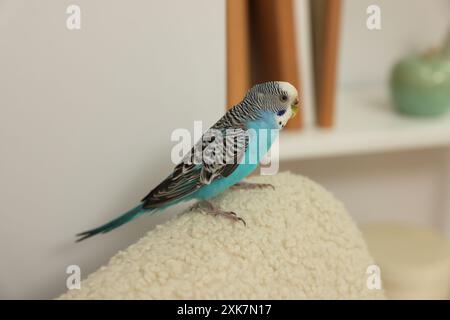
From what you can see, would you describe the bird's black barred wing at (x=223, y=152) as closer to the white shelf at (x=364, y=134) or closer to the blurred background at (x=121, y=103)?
the blurred background at (x=121, y=103)

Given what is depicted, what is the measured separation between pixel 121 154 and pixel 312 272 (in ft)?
0.91

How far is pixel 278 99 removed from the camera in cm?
49

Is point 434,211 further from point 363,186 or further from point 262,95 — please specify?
point 262,95

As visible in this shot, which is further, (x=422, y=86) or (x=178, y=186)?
(x=422, y=86)

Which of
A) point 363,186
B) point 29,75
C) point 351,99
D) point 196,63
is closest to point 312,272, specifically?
point 196,63

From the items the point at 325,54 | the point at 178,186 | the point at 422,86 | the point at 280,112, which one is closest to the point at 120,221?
the point at 178,186

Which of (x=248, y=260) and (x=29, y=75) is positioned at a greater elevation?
(x=29, y=75)

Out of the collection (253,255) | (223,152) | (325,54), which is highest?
(325,54)

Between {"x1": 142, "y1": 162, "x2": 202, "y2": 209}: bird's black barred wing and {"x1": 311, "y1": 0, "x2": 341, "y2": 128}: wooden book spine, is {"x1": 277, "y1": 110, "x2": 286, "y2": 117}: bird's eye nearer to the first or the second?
{"x1": 142, "y1": 162, "x2": 202, "y2": 209}: bird's black barred wing

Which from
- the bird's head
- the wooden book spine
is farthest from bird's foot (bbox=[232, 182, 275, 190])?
the wooden book spine

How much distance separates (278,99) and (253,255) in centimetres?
17

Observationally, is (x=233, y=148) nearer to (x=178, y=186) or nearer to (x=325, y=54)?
(x=178, y=186)

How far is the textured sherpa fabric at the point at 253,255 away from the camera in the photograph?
0.49 m

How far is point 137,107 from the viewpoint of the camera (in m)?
Answer: 0.61
